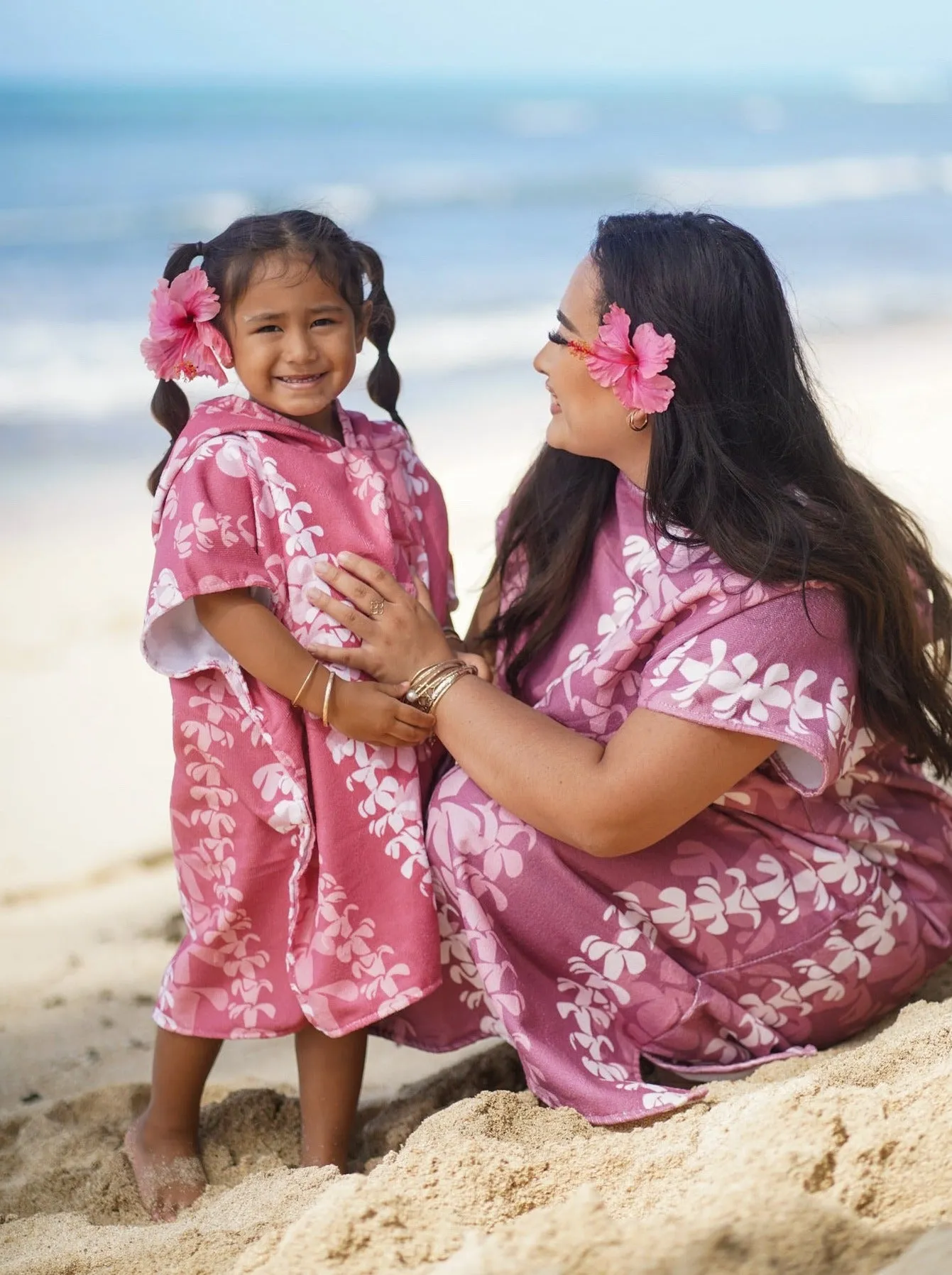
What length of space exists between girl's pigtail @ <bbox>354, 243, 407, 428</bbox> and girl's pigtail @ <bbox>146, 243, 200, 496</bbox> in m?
0.31

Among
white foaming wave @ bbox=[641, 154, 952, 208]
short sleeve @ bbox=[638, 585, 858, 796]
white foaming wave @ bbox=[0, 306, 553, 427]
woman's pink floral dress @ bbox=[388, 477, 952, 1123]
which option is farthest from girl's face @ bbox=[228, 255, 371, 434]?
white foaming wave @ bbox=[641, 154, 952, 208]

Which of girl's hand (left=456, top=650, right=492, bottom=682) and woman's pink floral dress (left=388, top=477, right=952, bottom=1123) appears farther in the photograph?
girl's hand (left=456, top=650, right=492, bottom=682)

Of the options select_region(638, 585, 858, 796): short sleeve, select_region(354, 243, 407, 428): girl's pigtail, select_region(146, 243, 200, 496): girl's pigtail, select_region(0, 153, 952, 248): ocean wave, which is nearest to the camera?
select_region(638, 585, 858, 796): short sleeve

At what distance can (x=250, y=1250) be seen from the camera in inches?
63.7

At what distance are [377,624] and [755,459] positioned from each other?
26.4 inches

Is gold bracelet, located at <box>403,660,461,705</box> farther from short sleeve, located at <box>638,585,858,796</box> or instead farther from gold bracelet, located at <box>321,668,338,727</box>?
short sleeve, located at <box>638,585,858,796</box>

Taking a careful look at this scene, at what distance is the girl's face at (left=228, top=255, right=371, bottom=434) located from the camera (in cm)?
227

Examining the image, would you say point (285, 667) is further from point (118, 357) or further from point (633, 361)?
point (118, 357)

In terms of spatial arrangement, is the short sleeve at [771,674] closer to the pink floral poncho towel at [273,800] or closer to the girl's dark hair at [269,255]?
the pink floral poncho towel at [273,800]

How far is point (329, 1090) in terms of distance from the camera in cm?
232

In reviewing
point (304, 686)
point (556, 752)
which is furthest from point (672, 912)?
point (304, 686)

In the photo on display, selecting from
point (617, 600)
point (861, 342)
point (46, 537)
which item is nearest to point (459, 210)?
point (861, 342)

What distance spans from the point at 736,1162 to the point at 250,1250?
1.88 feet

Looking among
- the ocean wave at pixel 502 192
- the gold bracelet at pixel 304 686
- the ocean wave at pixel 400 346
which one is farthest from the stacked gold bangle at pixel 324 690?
the ocean wave at pixel 502 192
